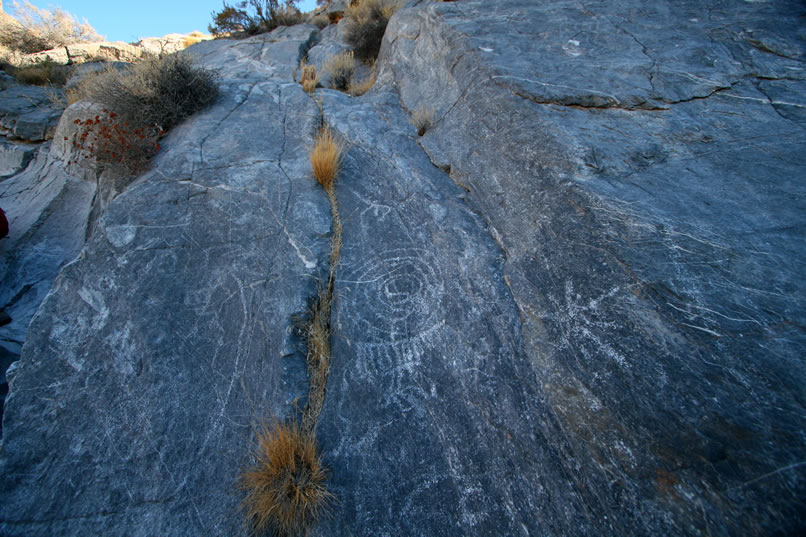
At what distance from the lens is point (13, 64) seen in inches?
345

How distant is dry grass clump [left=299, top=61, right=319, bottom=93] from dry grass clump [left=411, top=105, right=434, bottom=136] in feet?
6.96

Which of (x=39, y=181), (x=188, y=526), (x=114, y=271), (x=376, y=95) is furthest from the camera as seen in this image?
(x=376, y=95)

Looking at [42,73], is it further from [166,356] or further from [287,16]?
[166,356]

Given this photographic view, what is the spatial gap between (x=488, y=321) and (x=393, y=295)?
0.76 m

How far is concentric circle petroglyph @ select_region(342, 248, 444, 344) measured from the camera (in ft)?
8.18

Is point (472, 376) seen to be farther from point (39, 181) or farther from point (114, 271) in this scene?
point (39, 181)

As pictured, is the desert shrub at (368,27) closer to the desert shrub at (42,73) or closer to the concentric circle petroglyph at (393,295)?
the concentric circle petroglyph at (393,295)

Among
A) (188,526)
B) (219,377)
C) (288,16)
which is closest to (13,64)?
(288,16)

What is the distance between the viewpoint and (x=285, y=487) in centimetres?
183

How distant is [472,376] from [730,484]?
123 centimetres

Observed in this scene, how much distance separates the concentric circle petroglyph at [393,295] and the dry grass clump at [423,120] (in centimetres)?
207

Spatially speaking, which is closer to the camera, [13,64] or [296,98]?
[296,98]

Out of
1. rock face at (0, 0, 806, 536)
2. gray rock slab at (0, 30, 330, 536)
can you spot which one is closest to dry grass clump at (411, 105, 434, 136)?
rock face at (0, 0, 806, 536)

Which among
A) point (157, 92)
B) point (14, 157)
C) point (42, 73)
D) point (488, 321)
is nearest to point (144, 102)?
A: point (157, 92)
